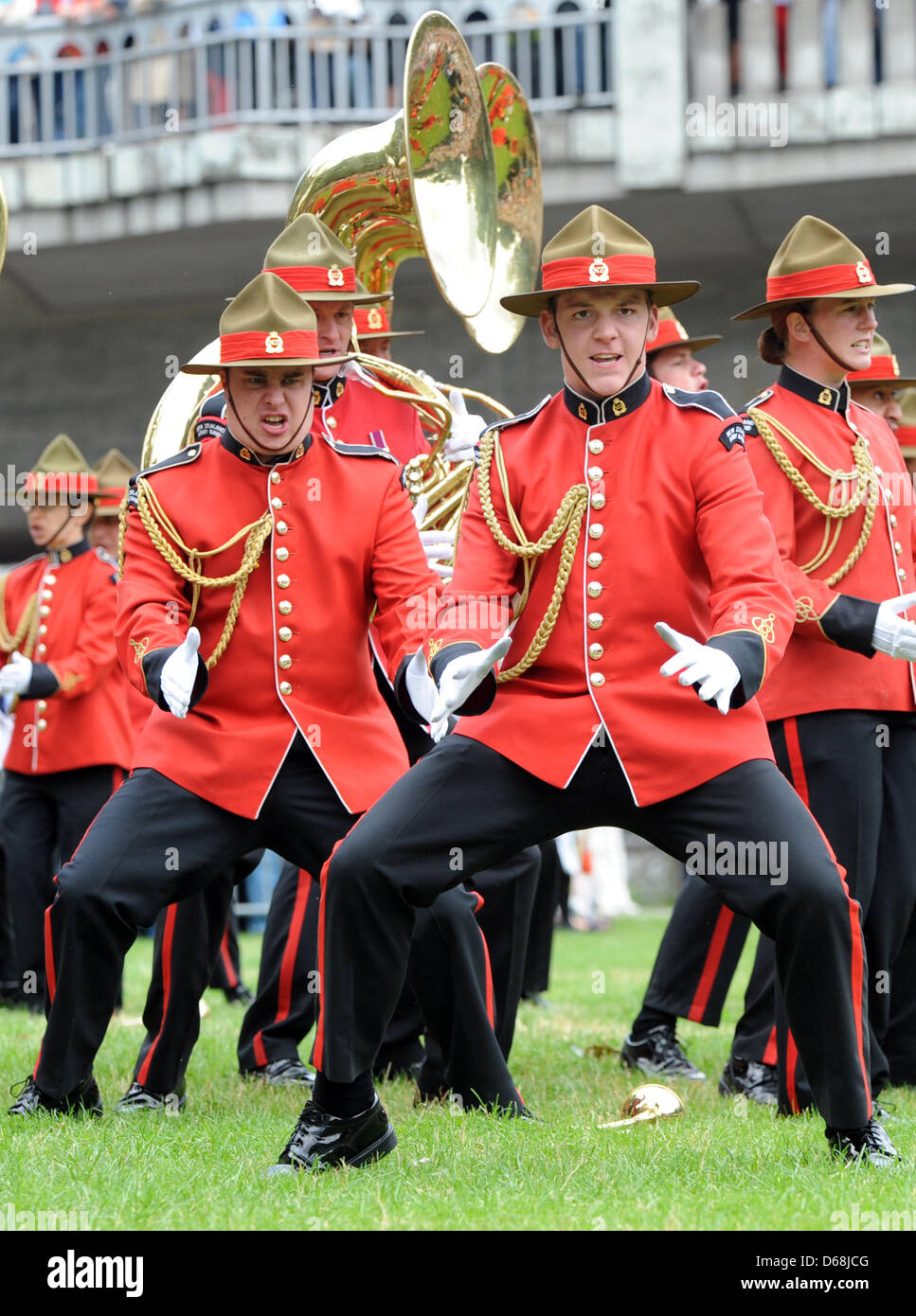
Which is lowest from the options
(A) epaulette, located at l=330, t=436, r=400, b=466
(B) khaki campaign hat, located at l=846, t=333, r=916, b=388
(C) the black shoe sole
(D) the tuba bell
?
(C) the black shoe sole

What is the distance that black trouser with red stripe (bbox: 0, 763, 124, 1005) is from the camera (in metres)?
8.00

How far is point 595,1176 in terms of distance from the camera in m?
4.13

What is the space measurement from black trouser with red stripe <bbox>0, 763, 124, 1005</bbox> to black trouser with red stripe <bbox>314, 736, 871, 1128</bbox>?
3.94 metres

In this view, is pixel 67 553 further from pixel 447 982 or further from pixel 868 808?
pixel 868 808

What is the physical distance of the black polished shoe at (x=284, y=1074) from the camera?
5887 millimetres

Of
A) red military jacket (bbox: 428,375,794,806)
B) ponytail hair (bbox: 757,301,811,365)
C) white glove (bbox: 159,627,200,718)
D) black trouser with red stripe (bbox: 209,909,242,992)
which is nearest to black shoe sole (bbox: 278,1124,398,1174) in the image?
red military jacket (bbox: 428,375,794,806)

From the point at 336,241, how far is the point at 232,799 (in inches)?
82.0

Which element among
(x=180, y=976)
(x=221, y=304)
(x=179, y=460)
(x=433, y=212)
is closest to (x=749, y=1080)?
(x=180, y=976)

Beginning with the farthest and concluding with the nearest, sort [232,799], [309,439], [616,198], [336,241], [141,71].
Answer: [141,71]
[616,198]
[336,241]
[309,439]
[232,799]

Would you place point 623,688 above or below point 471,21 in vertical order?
below

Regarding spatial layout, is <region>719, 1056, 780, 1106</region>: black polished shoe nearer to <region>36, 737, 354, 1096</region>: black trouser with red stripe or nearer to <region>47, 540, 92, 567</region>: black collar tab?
<region>36, 737, 354, 1096</region>: black trouser with red stripe
